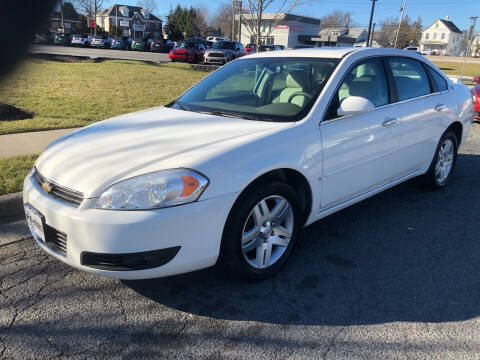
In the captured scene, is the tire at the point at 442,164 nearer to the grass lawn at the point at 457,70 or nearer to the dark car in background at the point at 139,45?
the grass lawn at the point at 457,70

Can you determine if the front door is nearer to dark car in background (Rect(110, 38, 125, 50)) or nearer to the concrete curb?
the concrete curb

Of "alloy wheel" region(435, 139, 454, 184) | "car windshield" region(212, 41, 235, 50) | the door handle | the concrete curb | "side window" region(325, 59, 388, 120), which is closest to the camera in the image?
"side window" region(325, 59, 388, 120)

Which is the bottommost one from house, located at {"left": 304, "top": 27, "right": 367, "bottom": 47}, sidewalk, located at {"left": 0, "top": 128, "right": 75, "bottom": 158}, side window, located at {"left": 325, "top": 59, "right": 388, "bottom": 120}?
sidewalk, located at {"left": 0, "top": 128, "right": 75, "bottom": 158}

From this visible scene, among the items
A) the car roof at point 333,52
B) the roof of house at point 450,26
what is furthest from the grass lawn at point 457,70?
the roof of house at point 450,26

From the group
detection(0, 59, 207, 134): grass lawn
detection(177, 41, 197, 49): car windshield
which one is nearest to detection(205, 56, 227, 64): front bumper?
detection(177, 41, 197, 49): car windshield

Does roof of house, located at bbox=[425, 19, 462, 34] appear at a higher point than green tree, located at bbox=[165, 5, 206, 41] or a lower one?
higher

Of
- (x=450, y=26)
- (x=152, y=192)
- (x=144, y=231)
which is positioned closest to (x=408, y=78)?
(x=152, y=192)

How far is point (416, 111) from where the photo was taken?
419 cm

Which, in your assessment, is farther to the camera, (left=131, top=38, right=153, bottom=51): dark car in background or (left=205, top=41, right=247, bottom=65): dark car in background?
(left=131, top=38, right=153, bottom=51): dark car in background

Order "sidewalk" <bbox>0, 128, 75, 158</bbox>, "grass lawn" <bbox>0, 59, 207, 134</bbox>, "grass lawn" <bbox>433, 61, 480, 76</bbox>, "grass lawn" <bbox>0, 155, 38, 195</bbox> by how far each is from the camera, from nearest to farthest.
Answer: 1. "grass lawn" <bbox>0, 155, 38, 195</bbox>
2. "sidewalk" <bbox>0, 128, 75, 158</bbox>
3. "grass lawn" <bbox>0, 59, 207, 134</bbox>
4. "grass lawn" <bbox>433, 61, 480, 76</bbox>

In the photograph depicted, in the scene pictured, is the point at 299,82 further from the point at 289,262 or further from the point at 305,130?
the point at 289,262

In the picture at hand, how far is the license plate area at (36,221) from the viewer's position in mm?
2645

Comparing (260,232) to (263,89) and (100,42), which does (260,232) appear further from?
(100,42)

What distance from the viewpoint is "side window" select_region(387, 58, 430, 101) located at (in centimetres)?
415
